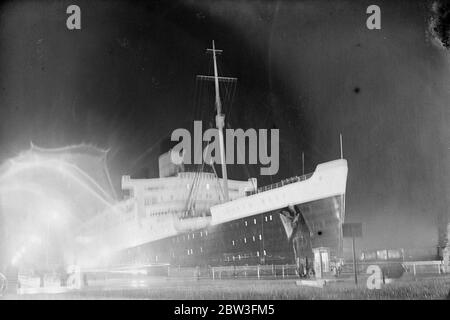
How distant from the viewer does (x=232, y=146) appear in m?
11.5

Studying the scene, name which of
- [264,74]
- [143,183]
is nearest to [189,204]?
[143,183]

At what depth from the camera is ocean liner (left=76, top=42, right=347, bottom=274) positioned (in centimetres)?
1134

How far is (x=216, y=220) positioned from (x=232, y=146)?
6.91ft

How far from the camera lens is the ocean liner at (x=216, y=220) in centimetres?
1134

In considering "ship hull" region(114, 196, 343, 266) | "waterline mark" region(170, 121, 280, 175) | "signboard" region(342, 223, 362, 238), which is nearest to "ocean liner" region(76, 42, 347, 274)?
"ship hull" region(114, 196, 343, 266)

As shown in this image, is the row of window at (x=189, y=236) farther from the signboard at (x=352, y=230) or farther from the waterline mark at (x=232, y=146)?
the signboard at (x=352, y=230)

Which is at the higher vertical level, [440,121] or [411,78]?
[411,78]

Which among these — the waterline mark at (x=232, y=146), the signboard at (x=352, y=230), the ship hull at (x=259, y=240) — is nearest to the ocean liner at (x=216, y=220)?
the ship hull at (x=259, y=240)

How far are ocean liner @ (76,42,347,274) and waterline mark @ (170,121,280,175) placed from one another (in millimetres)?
320

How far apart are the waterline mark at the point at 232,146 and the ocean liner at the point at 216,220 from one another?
32cm

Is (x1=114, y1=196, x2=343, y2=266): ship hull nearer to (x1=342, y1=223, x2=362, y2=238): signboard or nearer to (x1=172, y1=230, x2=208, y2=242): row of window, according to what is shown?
(x1=172, y1=230, x2=208, y2=242): row of window

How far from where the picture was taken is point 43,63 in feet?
35.8
